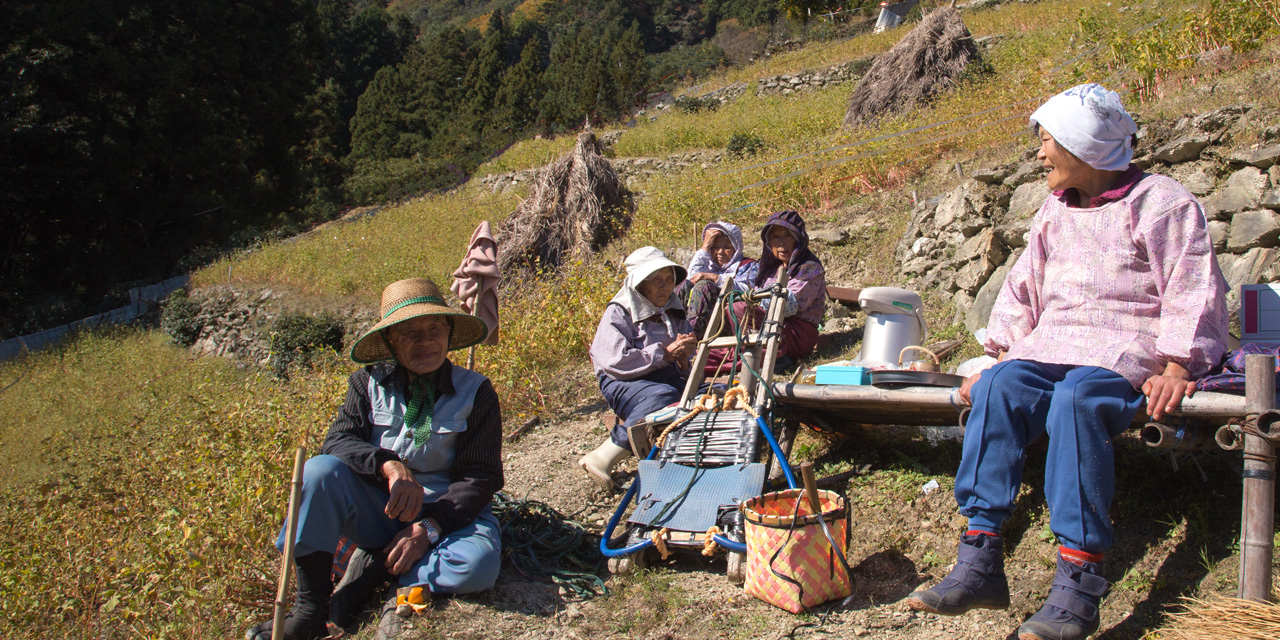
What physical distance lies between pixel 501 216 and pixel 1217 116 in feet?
38.9

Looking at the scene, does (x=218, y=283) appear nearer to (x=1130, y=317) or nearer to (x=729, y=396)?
(x=729, y=396)

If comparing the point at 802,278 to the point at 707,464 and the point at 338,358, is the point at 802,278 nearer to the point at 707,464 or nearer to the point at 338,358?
the point at 707,464

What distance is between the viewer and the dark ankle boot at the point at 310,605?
2.58 m

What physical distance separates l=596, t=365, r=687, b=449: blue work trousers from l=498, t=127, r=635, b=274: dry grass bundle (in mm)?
5822

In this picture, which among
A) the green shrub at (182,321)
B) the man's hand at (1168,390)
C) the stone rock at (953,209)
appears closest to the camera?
the man's hand at (1168,390)

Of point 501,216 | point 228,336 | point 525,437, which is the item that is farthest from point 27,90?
point 525,437

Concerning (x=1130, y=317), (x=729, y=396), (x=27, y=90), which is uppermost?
(x=27, y=90)

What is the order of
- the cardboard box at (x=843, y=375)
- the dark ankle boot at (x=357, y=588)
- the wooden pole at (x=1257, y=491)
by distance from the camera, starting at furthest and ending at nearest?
1. the cardboard box at (x=843, y=375)
2. the dark ankle boot at (x=357, y=588)
3. the wooden pole at (x=1257, y=491)

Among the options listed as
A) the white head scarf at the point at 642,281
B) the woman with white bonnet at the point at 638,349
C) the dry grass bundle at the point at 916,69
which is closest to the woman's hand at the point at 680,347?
the woman with white bonnet at the point at 638,349

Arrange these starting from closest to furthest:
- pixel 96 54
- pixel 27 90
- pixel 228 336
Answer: pixel 228 336 → pixel 27 90 → pixel 96 54

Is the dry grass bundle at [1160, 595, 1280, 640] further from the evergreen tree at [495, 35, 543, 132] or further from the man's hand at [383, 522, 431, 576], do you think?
the evergreen tree at [495, 35, 543, 132]

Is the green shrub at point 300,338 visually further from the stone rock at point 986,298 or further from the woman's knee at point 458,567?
the woman's knee at point 458,567

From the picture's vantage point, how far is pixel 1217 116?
439 centimetres

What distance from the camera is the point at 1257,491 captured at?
2084 mm
